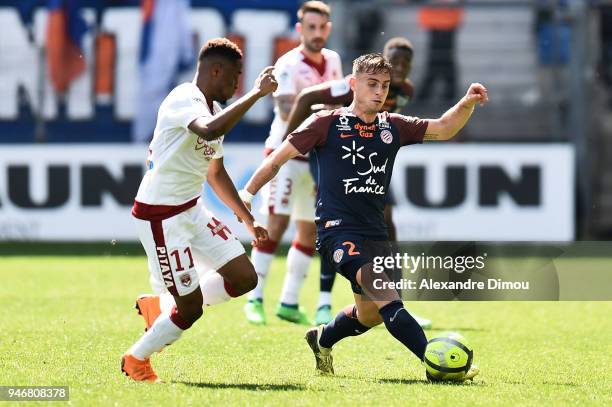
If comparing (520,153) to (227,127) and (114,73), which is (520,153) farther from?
(227,127)

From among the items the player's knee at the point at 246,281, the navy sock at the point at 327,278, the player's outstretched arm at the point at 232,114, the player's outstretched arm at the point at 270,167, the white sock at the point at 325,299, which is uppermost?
the player's outstretched arm at the point at 232,114

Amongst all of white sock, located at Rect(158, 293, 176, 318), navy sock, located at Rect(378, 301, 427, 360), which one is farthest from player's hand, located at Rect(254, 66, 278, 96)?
white sock, located at Rect(158, 293, 176, 318)

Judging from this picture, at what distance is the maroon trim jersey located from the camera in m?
7.80

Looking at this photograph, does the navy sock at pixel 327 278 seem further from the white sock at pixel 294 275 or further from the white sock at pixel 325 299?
the white sock at pixel 294 275

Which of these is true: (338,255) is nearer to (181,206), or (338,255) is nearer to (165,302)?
(181,206)

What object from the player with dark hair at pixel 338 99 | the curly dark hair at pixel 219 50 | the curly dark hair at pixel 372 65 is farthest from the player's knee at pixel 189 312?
the player with dark hair at pixel 338 99

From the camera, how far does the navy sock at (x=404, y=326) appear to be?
7.50 m

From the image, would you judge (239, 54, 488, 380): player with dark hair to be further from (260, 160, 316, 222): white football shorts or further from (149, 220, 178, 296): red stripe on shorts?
(260, 160, 316, 222): white football shorts

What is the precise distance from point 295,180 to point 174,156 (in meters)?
3.90

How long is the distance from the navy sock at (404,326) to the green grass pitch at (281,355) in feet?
0.79

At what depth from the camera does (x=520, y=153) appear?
18438 millimetres

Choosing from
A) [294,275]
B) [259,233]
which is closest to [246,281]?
[259,233]

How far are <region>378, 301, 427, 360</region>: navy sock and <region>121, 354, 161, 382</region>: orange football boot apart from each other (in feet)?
4.60

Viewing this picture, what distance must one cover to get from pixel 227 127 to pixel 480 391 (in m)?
2.06
